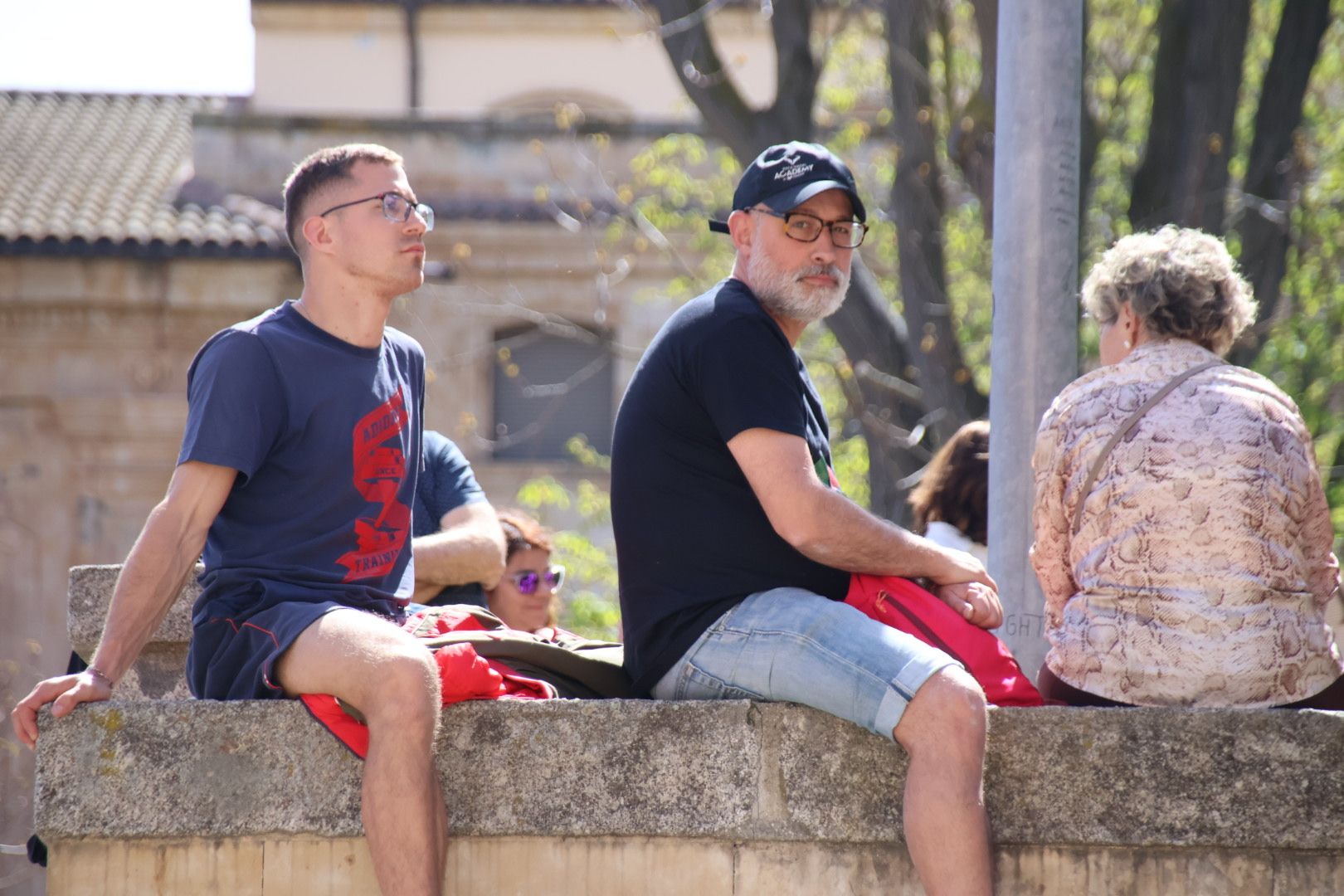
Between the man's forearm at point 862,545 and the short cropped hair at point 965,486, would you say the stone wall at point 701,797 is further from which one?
the short cropped hair at point 965,486

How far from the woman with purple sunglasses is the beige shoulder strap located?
2.45m

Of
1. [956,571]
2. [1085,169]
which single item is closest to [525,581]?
[956,571]

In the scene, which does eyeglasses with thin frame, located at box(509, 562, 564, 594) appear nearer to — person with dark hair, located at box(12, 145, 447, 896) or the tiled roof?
person with dark hair, located at box(12, 145, 447, 896)

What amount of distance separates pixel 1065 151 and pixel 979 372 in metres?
7.12

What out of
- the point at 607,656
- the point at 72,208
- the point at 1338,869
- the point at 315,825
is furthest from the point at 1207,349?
the point at 72,208

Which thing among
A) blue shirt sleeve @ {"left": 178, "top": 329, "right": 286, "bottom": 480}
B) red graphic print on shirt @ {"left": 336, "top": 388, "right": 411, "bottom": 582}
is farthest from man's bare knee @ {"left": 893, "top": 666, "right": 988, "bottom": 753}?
blue shirt sleeve @ {"left": 178, "top": 329, "right": 286, "bottom": 480}

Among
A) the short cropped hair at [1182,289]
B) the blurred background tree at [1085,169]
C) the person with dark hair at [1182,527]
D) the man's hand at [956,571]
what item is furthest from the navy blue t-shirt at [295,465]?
the blurred background tree at [1085,169]

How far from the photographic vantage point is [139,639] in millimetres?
3494

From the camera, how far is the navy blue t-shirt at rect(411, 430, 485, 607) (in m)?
5.23

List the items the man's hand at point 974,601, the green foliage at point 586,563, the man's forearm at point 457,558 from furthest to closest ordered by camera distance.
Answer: the green foliage at point 586,563 < the man's forearm at point 457,558 < the man's hand at point 974,601

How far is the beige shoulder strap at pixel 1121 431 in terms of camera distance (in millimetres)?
3752

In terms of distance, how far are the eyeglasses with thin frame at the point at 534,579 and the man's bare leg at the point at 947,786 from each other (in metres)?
2.71

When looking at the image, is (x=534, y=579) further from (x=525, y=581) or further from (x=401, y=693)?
(x=401, y=693)

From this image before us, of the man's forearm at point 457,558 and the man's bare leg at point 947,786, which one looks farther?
the man's forearm at point 457,558
